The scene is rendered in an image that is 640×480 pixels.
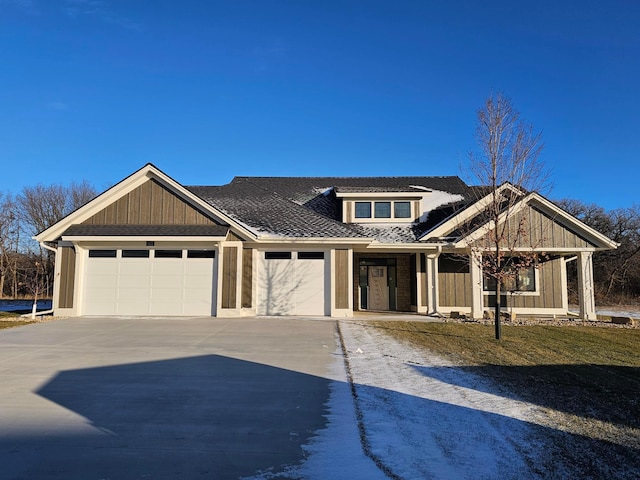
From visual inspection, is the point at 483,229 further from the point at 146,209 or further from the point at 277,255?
the point at 146,209

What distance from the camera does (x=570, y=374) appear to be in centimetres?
660

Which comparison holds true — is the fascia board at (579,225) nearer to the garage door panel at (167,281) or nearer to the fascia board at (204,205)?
the fascia board at (204,205)

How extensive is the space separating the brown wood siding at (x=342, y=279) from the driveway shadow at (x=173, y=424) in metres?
7.29

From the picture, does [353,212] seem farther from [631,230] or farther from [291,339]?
[631,230]

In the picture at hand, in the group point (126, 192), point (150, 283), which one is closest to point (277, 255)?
point (150, 283)

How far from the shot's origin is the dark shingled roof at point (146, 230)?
13.5 metres

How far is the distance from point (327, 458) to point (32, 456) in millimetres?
2562

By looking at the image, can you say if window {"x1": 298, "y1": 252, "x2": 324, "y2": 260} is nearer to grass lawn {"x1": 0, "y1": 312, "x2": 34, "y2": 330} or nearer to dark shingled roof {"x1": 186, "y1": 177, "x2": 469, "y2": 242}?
dark shingled roof {"x1": 186, "y1": 177, "x2": 469, "y2": 242}

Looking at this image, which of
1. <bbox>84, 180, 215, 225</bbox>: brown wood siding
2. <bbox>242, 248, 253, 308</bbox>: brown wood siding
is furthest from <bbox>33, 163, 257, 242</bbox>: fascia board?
<bbox>242, 248, 253, 308</bbox>: brown wood siding

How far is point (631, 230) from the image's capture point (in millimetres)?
35188

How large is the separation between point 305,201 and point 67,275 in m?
9.82

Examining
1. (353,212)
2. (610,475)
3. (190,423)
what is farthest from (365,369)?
(353,212)

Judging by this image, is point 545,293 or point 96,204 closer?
point 96,204

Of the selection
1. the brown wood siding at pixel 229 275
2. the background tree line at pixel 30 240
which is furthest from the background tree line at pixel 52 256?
the brown wood siding at pixel 229 275
